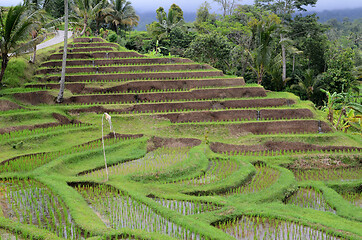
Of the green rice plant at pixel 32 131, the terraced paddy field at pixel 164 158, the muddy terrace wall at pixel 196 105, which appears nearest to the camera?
the terraced paddy field at pixel 164 158

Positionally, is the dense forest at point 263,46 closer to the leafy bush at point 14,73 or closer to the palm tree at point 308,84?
the palm tree at point 308,84

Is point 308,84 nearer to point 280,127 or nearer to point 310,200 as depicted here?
point 280,127

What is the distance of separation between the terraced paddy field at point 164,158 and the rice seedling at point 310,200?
0.04 metres

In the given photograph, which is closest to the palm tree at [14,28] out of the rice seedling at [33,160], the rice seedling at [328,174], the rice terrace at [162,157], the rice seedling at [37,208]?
the rice terrace at [162,157]

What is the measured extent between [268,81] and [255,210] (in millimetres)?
19866

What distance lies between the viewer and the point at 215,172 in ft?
36.9

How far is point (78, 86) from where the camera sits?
17.2 metres

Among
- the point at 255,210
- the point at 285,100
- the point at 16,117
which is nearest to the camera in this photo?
the point at 255,210

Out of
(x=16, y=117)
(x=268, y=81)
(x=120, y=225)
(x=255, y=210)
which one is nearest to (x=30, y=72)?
(x=16, y=117)

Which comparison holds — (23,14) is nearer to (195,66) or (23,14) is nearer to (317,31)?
(195,66)

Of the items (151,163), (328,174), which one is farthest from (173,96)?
(328,174)

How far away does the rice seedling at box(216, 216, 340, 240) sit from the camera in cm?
730

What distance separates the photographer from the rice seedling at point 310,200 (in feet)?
30.1

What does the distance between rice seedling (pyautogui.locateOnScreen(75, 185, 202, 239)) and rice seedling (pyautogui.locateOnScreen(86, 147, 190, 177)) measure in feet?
4.18
